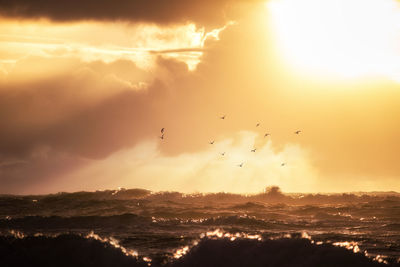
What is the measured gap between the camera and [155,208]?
4419 centimetres

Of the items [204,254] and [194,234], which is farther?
[194,234]

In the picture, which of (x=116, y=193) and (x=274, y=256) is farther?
(x=116, y=193)

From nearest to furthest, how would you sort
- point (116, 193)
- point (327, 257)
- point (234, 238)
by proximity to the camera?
1. point (327, 257)
2. point (234, 238)
3. point (116, 193)

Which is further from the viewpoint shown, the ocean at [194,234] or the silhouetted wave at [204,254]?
the ocean at [194,234]

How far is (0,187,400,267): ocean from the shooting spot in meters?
23.5

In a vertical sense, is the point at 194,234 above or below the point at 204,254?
above

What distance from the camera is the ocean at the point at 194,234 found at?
23531mm

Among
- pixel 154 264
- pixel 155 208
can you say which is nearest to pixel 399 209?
pixel 155 208

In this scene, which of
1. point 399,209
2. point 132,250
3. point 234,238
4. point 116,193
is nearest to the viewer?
point 234,238

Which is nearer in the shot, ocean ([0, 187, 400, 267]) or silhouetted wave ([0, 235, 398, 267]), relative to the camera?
silhouetted wave ([0, 235, 398, 267])

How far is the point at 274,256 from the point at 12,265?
36.0 feet

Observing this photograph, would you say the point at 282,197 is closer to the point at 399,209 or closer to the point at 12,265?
the point at 399,209

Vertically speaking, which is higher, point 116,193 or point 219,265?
point 116,193

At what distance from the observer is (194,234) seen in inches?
1222
